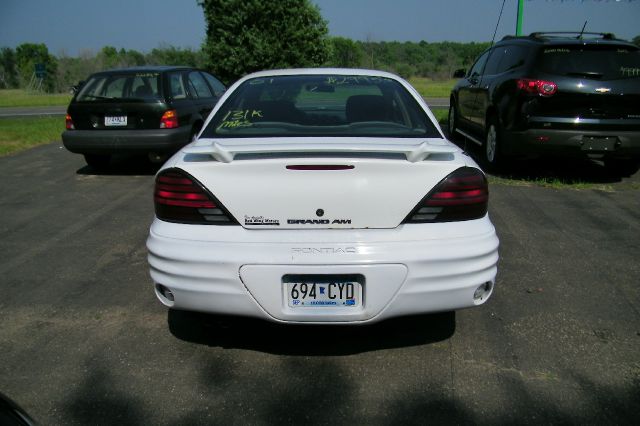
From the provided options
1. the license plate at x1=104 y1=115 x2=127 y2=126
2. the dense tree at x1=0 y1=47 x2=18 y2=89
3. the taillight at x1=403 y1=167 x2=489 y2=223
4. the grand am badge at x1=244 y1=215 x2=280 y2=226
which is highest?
the taillight at x1=403 y1=167 x2=489 y2=223

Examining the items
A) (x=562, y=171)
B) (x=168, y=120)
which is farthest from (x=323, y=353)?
(x=562, y=171)

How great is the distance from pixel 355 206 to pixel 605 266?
2644mm

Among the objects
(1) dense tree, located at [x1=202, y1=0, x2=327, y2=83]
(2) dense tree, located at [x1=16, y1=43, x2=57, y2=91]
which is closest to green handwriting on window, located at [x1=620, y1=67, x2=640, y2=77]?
(1) dense tree, located at [x1=202, y1=0, x2=327, y2=83]

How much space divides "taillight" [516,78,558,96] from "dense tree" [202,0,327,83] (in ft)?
61.8

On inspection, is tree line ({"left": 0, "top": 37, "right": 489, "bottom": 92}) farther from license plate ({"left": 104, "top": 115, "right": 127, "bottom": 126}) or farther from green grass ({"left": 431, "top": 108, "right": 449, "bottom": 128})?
license plate ({"left": 104, "top": 115, "right": 127, "bottom": 126})

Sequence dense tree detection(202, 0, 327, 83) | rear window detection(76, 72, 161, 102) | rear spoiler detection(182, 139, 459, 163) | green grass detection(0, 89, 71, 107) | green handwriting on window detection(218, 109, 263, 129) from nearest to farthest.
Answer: rear spoiler detection(182, 139, 459, 163) → green handwriting on window detection(218, 109, 263, 129) → rear window detection(76, 72, 161, 102) → dense tree detection(202, 0, 327, 83) → green grass detection(0, 89, 71, 107)

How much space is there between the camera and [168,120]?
25.1 ft

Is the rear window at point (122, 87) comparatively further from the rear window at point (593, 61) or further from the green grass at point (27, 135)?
the rear window at point (593, 61)

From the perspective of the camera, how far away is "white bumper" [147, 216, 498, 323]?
A: 2568 mm

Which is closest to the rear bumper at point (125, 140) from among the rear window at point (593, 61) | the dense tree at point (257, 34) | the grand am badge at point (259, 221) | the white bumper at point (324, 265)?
the rear window at point (593, 61)

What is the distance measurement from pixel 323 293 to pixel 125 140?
583cm

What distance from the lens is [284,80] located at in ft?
12.9

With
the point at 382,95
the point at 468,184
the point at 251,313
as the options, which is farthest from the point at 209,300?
the point at 382,95

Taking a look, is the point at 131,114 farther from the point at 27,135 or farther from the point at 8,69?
the point at 8,69
